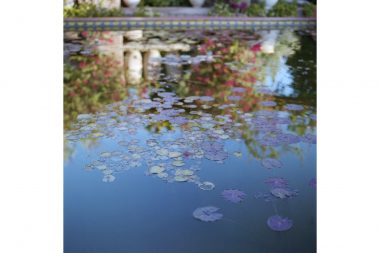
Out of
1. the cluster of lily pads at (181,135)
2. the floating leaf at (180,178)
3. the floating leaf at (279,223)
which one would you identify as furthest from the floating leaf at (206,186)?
the floating leaf at (279,223)

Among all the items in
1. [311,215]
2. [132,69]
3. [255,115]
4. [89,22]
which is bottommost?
[311,215]

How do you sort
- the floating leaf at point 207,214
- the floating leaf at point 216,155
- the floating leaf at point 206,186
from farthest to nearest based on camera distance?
the floating leaf at point 216,155, the floating leaf at point 206,186, the floating leaf at point 207,214

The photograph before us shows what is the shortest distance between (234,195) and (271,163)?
54cm

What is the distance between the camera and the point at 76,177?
2.91 m

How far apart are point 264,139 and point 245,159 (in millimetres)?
374

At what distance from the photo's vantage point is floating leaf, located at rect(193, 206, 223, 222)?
2.46 metres

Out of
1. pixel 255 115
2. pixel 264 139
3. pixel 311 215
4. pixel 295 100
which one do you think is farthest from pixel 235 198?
pixel 295 100

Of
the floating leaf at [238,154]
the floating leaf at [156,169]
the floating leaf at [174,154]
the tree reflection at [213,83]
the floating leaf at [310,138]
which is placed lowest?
the floating leaf at [156,169]

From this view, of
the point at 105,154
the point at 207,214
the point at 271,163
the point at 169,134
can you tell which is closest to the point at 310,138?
the point at 271,163

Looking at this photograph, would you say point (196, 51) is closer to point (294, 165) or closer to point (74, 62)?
point (74, 62)

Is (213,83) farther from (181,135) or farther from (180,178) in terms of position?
(180,178)

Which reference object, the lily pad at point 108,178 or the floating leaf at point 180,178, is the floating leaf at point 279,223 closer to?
the floating leaf at point 180,178

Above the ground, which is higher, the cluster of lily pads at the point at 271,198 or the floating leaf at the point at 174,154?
the floating leaf at the point at 174,154

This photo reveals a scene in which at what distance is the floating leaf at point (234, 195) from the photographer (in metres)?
2.65
